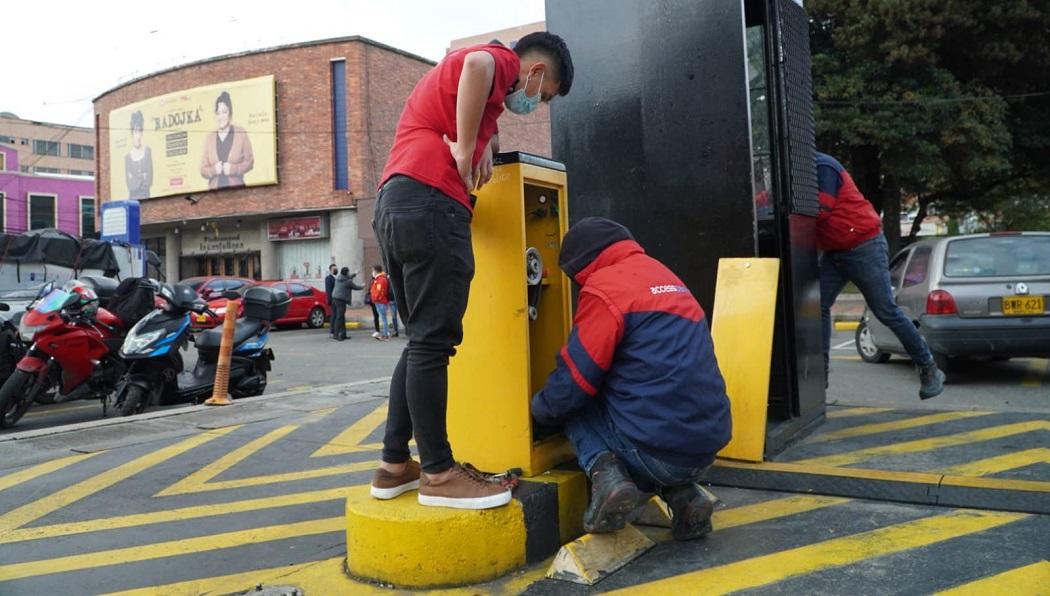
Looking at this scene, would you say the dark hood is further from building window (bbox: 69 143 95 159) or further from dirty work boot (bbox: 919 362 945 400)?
building window (bbox: 69 143 95 159)

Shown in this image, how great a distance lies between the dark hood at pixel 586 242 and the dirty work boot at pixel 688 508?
90cm

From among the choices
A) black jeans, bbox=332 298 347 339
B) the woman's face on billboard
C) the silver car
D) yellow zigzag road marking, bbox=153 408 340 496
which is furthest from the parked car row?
the silver car

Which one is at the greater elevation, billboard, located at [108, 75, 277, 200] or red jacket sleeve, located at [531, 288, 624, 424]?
billboard, located at [108, 75, 277, 200]

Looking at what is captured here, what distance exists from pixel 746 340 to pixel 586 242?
1.38 metres

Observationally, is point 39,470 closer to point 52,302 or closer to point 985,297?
point 52,302

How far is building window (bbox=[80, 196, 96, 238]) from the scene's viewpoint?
48.2 m

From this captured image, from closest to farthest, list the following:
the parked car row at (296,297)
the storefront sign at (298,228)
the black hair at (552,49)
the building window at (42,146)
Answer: the black hair at (552,49) < the parked car row at (296,297) < the storefront sign at (298,228) < the building window at (42,146)

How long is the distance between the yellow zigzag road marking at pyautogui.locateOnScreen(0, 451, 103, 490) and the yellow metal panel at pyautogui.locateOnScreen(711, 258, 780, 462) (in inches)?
156

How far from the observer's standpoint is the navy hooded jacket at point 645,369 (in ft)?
9.07

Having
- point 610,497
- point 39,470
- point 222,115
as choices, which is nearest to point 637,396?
point 610,497

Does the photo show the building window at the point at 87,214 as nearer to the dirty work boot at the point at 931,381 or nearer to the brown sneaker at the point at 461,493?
the dirty work boot at the point at 931,381

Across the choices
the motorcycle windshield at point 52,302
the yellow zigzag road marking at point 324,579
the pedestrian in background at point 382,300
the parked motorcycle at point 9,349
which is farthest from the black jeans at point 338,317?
the yellow zigzag road marking at point 324,579

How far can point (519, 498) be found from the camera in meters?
2.86

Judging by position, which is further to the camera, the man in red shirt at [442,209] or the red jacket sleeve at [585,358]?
the red jacket sleeve at [585,358]
